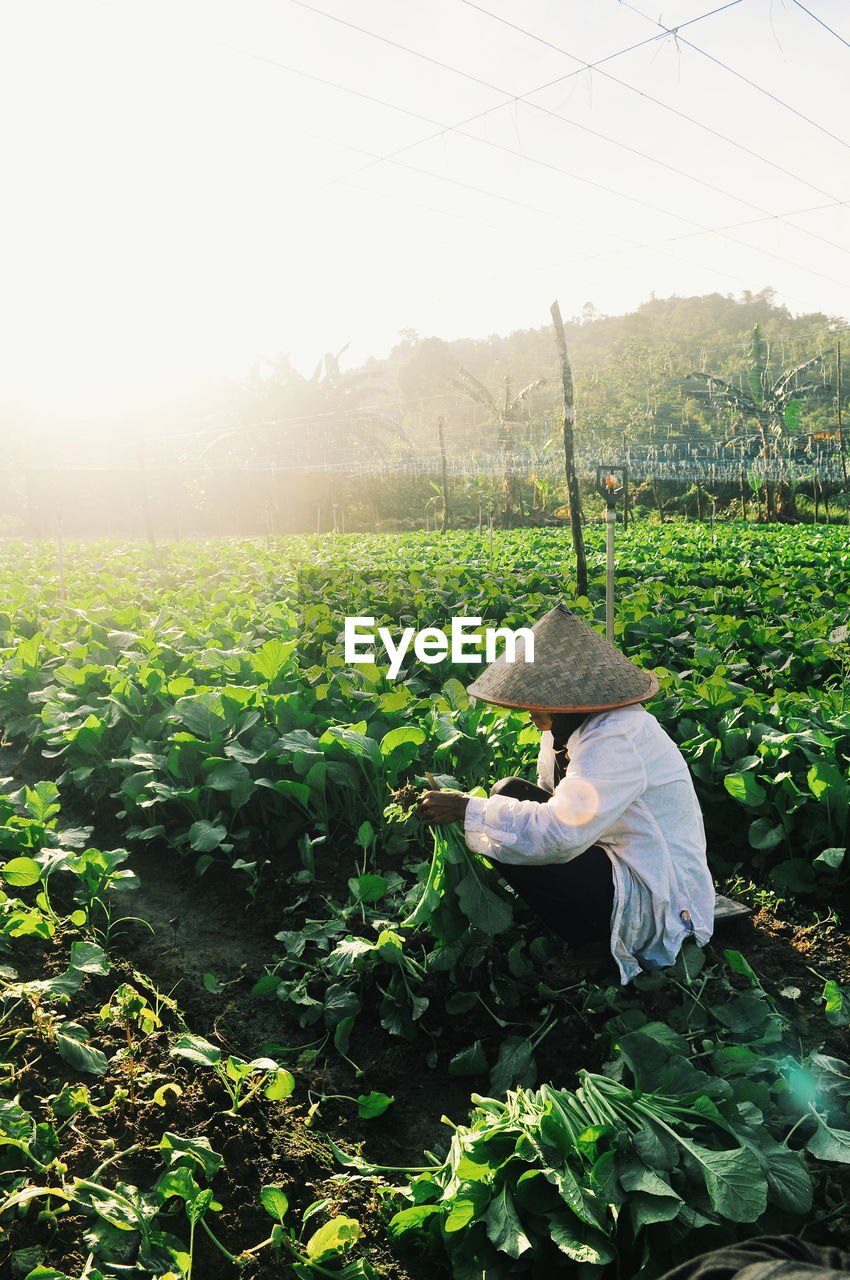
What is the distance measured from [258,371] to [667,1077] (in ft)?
140

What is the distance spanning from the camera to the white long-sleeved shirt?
2.49 m

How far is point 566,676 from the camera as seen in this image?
2.61m

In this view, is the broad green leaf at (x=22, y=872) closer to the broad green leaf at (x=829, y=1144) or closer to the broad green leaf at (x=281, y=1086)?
the broad green leaf at (x=281, y=1086)

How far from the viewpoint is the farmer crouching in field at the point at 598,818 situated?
8.23ft

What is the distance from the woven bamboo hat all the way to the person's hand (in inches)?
12.0

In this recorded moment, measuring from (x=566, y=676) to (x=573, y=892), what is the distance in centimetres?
66

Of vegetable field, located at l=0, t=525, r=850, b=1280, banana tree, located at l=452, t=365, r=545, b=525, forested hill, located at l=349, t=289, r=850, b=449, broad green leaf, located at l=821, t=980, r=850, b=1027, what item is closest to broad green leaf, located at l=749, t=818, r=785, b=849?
vegetable field, located at l=0, t=525, r=850, b=1280

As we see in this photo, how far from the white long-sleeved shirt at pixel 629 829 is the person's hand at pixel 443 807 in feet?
0.12

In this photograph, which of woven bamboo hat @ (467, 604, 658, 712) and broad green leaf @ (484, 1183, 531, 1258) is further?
woven bamboo hat @ (467, 604, 658, 712)

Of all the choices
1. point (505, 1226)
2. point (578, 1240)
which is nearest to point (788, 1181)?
point (578, 1240)

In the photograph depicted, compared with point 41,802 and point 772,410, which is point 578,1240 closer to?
point 41,802

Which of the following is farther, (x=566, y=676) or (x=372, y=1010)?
(x=372, y=1010)

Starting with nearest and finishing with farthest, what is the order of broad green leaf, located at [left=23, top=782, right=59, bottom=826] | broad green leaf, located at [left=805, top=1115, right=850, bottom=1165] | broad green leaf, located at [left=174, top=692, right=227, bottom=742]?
broad green leaf, located at [left=805, top=1115, right=850, bottom=1165]
broad green leaf, located at [left=23, top=782, right=59, bottom=826]
broad green leaf, located at [left=174, top=692, right=227, bottom=742]

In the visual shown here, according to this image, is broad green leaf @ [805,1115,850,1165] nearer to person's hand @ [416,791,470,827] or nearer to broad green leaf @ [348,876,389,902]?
person's hand @ [416,791,470,827]
